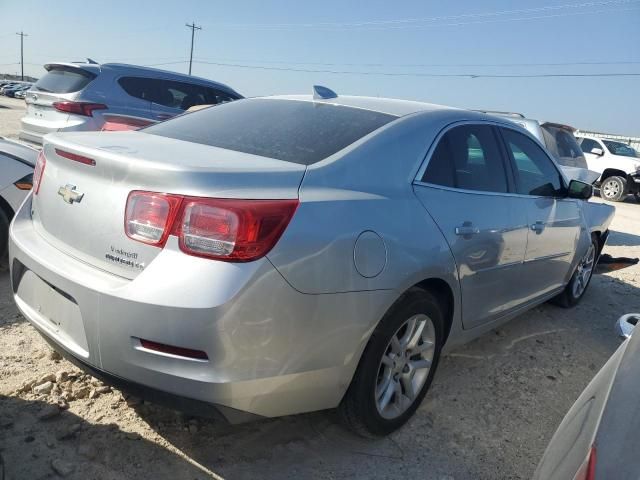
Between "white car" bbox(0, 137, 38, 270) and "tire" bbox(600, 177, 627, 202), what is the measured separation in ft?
50.3

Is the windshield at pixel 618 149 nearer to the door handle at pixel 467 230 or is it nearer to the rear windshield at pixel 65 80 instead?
the rear windshield at pixel 65 80

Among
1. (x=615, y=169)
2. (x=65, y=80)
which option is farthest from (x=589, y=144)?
(x=65, y=80)

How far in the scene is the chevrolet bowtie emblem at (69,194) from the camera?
7.22ft

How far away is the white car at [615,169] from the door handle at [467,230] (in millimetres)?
14053

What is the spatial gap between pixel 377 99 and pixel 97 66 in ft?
18.6

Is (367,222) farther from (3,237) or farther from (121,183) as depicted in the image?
(3,237)

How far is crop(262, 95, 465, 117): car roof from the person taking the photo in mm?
2895

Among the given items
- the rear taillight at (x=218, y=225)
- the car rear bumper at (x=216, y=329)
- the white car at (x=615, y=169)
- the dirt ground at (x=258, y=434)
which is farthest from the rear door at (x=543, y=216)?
the white car at (x=615, y=169)

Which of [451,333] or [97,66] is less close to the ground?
[97,66]

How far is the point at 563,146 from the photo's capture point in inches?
376

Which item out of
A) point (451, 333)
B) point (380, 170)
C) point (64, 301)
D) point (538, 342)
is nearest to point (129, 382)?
point (64, 301)

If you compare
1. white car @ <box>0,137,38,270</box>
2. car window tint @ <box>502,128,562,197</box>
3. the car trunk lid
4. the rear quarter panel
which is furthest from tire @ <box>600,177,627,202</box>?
the car trunk lid

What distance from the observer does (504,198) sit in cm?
322

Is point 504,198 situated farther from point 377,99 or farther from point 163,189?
point 163,189
